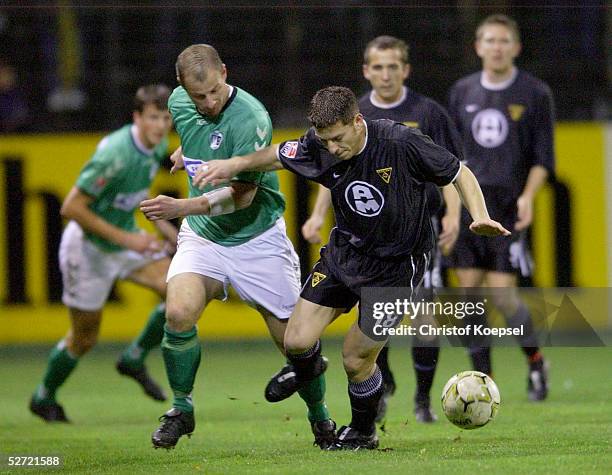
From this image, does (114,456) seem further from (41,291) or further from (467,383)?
(41,291)

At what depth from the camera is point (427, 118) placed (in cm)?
750

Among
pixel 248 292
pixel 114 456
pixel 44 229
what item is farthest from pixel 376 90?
pixel 44 229

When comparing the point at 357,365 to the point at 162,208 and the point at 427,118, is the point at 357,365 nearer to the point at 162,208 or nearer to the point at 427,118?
the point at 162,208

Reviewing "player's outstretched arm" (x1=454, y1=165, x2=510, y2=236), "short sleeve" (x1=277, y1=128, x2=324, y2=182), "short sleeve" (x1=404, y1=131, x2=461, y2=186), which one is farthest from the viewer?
"short sleeve" (x1=277, y1=128, x2=324, y2=182)

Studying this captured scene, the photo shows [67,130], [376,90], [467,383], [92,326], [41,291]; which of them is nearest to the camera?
[467,383]

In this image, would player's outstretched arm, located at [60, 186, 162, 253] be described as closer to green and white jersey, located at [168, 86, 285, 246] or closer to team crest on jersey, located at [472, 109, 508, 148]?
green and white jersey, located at [168, 86, 285, 246]

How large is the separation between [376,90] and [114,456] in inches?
110

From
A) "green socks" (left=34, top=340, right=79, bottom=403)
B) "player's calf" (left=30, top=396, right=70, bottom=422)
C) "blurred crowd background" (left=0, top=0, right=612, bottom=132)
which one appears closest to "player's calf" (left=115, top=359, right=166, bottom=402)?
"green socks" (left=34, top=340, right=79, bottom=403)

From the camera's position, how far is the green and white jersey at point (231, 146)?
21.0 feet

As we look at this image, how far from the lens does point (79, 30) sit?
516 inches

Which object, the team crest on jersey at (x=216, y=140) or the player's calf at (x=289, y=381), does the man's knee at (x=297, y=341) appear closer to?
the player's calf at (x=289, y=381)

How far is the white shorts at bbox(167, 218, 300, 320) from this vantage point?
659 cm

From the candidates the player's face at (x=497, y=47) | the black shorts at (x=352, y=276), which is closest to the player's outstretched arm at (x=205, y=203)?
the black shorts at (x=352, y=276)

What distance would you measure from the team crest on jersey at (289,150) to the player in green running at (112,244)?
261 centimetres
